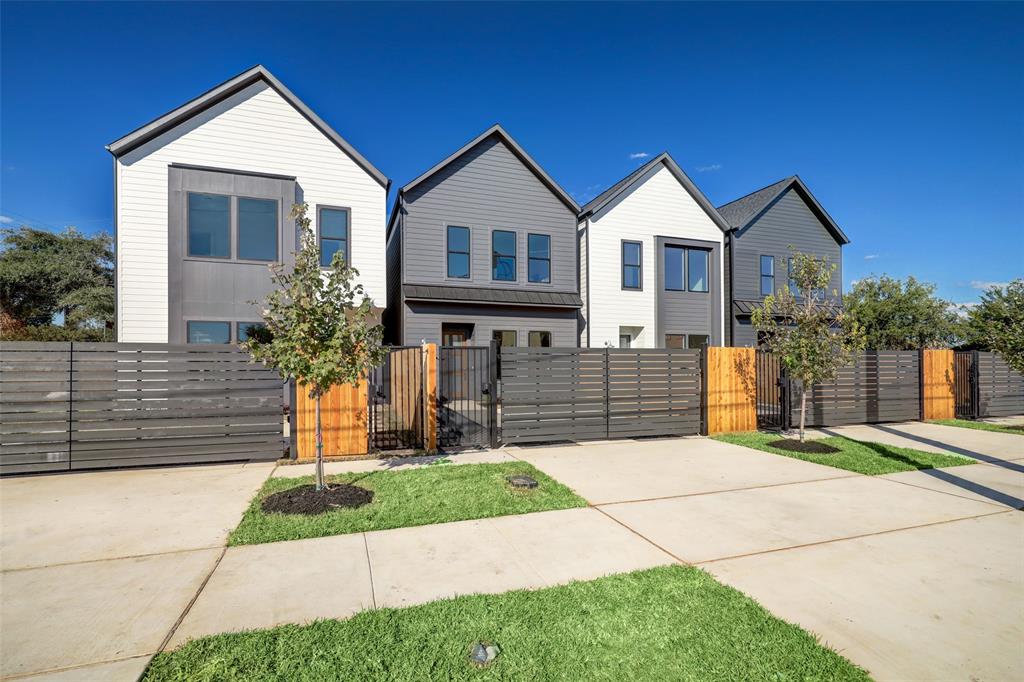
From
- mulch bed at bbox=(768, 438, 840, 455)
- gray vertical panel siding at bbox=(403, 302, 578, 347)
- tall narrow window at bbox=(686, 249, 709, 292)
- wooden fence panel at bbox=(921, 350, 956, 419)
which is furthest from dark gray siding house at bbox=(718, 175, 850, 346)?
mulch bed at bbox=(768, 438, 840, 455)

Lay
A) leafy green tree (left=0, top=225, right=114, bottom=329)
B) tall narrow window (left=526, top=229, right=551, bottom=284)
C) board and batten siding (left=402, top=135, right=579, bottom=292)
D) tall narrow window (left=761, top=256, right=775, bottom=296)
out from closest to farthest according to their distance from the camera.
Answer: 1. board and batten siding (left=402, top=135, right=579, bottom=292)
2. tall narrow window (left=526, top=229, right=551, bottom=284)
3. tall narrow window (left=761, top=256, right=775, bottom=296)
4. leafy green tree (left=0, top=225, right=114, bottom=329)

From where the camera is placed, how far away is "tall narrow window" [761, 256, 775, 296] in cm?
1900

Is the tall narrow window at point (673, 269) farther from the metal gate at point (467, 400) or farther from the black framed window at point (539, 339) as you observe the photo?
the metal gate at point (467, 400)

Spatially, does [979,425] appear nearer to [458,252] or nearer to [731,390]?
[731,390]

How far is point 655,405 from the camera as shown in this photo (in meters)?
10.2

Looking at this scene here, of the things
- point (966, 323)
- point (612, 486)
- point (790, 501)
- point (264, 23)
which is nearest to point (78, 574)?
point (612, 486)

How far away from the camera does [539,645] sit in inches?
114

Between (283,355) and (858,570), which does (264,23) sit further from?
(858,570)

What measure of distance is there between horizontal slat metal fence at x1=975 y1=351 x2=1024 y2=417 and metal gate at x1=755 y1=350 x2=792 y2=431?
282 inches

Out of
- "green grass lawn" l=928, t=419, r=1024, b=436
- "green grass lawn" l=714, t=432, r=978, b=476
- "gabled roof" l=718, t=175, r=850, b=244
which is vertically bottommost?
"green grass lawn" l=928, t=419, r=1024, b=436

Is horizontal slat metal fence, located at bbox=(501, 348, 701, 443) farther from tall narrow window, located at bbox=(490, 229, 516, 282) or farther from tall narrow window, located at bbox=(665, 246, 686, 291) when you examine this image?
tall narrow window, located at bbox=(665, 246, 686, 291)

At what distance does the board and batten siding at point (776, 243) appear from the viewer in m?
18.5

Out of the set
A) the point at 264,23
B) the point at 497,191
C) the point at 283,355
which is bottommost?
the point at 283,355

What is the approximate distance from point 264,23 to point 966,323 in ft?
103
